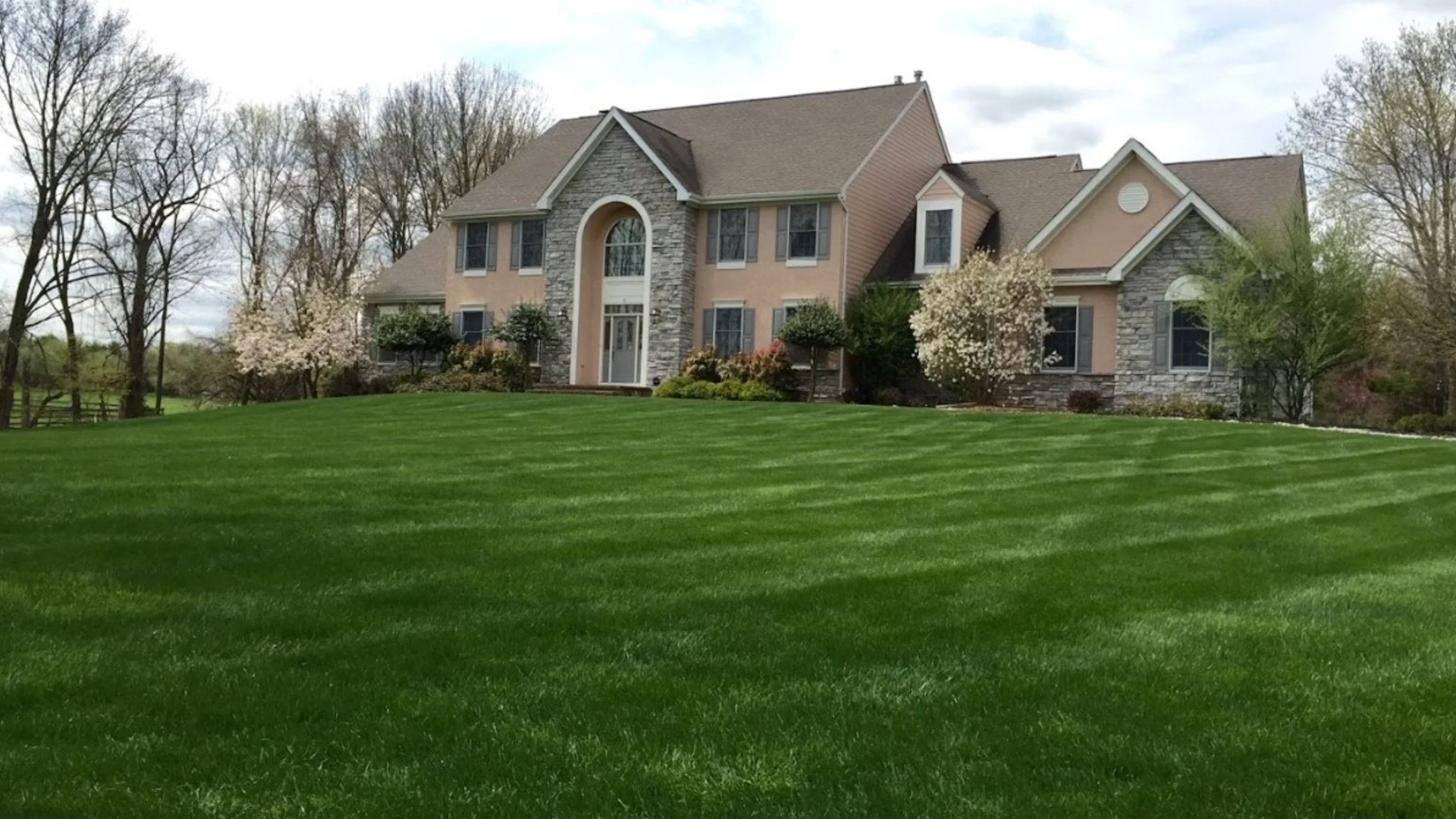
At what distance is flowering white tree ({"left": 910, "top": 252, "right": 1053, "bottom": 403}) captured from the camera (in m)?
22.5

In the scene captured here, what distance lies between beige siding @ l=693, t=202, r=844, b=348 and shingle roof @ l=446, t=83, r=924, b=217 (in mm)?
918

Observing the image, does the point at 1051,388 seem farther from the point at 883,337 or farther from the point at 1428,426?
the point at 1428,426

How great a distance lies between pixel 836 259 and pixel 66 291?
22.3m

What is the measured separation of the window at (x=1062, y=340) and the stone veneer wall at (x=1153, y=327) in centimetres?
114

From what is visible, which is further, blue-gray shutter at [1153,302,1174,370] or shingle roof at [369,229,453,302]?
shingle roof at [369,229,453,302]

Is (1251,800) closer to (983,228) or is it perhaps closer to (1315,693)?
(1315,693)

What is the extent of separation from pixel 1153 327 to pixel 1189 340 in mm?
748

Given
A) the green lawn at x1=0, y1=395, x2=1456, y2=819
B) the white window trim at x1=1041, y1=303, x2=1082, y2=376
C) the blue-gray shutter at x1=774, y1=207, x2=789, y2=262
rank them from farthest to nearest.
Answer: the blue-gray shutter at x1=774, y1=207, x2=789, y2=262 < the white window trim at x1=1041, y1=303, x2=1082, y2=376 < the green lawn at x1=0, y1=395, x2=1456, y2=819

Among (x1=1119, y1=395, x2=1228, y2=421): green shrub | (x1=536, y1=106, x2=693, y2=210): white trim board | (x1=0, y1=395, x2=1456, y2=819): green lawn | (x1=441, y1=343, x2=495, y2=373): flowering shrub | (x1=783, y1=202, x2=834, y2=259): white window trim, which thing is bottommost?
(x1=0, y1=395, x2=1456, y2=819): green lawn

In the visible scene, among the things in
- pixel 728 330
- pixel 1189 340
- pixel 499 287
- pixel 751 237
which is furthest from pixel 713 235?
pixel 1189 340

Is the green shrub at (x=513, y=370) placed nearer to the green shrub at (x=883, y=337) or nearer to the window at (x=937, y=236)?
the green shrub at (x=883, y=337)

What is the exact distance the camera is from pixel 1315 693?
424 centimetres

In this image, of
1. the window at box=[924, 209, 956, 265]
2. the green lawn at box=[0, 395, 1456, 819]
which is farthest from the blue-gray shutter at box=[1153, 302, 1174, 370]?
the green lawn at box=[0, 395, 1456, 819]

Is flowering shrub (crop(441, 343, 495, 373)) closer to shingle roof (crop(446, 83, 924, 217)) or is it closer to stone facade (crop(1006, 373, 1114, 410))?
shingle roof (crop(446, 83, 924, 217))
